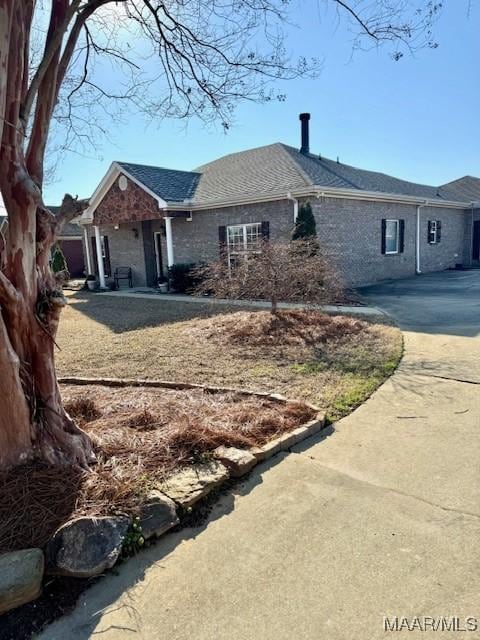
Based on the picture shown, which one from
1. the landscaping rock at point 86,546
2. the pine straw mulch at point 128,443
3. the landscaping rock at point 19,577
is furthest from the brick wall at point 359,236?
the landscaping rock at point 19,577

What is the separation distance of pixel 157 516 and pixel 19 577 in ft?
2.59

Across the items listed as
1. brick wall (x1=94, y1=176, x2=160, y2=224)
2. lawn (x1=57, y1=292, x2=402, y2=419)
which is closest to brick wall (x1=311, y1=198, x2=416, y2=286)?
lawn (x1=57, y1=292, x2=402, y2=419)

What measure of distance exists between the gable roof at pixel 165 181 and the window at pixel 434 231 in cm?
1139

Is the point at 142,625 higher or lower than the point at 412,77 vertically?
lower

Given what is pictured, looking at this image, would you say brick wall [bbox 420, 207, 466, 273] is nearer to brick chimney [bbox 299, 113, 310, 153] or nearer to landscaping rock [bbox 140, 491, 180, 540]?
brick chimney [bbox 299, 113, 310, 153]

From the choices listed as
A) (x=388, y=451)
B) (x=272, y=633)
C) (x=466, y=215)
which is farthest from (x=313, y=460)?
(x=466, y=215)

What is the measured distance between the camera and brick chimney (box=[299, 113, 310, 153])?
17.9 m

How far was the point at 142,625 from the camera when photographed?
76.5 inches

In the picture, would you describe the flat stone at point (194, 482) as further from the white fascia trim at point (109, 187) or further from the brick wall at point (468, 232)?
the brick wall at point (468, 232)

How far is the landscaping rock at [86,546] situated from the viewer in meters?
2.23

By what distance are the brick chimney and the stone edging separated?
17.3m

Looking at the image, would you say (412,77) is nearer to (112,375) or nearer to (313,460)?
(313,460)

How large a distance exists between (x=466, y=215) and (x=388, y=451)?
23.5m

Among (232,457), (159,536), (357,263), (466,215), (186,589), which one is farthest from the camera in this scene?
(466,215)
